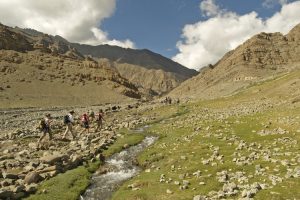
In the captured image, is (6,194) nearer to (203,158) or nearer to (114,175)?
(114,175)

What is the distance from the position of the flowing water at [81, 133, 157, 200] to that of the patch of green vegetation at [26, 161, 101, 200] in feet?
1.88

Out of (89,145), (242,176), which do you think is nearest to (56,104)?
(89,145)

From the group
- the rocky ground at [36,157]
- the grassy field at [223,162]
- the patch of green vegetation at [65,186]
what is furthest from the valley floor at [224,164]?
the patch of green vegetation at [65,186]

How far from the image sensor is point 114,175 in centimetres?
3067

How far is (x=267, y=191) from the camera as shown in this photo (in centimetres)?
1953

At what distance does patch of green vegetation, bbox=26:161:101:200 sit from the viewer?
24.9 meters

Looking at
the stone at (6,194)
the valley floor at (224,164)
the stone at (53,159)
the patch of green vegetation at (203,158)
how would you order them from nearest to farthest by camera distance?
1. the valley floor at (224,164)
2. the patch of green vegetation at (203,158)
3. the stone at (6,194)
4. the stone at (53,159)

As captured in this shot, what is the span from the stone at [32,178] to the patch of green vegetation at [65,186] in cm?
83

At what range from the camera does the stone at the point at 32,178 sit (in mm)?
27098

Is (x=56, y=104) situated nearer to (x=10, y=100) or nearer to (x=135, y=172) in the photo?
(x=10, y=100)

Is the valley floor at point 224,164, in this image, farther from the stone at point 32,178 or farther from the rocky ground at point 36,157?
the stone at point 32,178

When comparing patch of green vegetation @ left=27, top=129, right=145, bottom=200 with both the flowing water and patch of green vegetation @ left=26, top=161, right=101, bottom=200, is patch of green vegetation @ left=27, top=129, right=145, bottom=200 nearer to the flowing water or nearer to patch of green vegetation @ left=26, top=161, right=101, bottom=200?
patch of green vegetation @ left=26, top=161, right=101, bottom=200

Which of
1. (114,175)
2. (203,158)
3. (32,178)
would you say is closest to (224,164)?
(203,158)

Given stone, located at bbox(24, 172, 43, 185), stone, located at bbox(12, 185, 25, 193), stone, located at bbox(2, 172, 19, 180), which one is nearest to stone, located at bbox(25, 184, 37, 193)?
stone, located at bbox(12, 185, 25, 193)
